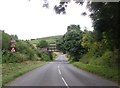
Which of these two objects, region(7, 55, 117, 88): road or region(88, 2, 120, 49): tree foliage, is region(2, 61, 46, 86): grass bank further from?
region(88, 2, 120, 49): tree foliage

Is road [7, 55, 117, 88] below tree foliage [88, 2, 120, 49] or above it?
below

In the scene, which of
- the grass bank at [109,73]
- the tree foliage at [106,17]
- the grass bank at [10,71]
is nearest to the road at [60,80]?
the grass bank at [10,71]

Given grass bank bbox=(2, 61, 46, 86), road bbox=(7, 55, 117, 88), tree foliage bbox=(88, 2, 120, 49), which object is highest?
tree foliage bbox=(88, 2, 120, 49)

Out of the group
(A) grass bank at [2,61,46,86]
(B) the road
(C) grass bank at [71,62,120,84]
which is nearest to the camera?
(B) the road

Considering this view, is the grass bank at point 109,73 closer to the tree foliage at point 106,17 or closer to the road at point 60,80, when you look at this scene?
the road at point 60,80

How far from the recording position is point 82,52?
3317 inches

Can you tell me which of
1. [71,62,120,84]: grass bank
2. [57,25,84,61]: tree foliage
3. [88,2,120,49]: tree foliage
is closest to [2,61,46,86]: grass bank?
[71,62,120,84]: grass bank

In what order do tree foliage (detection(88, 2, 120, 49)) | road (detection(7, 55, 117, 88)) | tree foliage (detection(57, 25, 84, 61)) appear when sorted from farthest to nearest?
tree foliage (detection(57, 25, 84, 61)), tree foliage (detection(88, 2, 120, 49)), road (detection(7, 55, 117, 88))

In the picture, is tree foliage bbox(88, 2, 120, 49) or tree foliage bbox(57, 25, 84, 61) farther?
tree foliage bbox(57, 25, 84, 61)

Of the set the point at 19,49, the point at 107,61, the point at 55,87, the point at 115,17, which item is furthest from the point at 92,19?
the point at 19,49

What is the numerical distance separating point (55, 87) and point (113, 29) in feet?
31.7

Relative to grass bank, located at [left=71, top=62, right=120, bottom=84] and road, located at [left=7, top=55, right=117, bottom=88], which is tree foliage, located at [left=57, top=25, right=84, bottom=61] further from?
road, located at [left=7, top=55, right=117, bottom=88]

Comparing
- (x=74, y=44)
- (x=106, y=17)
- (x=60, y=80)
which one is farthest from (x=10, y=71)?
(x=74, y=44)

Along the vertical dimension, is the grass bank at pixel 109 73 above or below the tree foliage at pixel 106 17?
below
